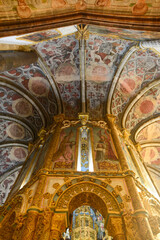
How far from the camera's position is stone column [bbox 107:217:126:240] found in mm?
4598

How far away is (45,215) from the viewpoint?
4844 millimetres

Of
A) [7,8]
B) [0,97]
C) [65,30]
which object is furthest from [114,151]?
[0,97]

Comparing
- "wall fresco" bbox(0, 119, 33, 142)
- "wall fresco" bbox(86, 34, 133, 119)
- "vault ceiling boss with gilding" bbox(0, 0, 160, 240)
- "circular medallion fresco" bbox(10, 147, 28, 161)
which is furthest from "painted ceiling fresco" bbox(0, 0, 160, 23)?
"circular medallion fresco" bbox(10, 147, 28, 161)

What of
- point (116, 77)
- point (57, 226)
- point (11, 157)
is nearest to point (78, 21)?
point (57, 226)

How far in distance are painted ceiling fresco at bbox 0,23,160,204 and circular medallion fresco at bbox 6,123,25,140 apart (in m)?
0.06

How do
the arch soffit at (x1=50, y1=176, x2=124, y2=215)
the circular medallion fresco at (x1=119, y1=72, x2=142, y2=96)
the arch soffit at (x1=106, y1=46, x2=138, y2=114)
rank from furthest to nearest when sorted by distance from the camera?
the circular medallion fresco at (x1=119, y1=72, x2=142, y2=96), the arch soffit at (x1=106, y1=46, x2=138, y2=114), the arch soffit at (x1=50, y1=176, x2=124, y2=215)

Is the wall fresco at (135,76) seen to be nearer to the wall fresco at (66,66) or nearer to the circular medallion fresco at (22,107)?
the wall fresco at (66,66)

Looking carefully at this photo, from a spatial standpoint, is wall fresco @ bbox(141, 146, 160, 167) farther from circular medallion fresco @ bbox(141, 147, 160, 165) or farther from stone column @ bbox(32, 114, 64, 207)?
stone column @ bbox(32, 114, 64, 207)

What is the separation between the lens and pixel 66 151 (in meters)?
7.82

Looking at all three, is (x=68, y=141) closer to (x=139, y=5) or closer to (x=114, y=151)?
(x=114, y=151)

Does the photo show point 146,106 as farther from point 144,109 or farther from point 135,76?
point 135,76

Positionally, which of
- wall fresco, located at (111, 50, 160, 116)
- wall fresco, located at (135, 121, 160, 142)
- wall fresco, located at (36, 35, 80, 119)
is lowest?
wall fresco, located at (135, 121, 160, 142)

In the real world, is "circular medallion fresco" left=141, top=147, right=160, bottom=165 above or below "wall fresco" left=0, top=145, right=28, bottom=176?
below

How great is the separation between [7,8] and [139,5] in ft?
8.49
